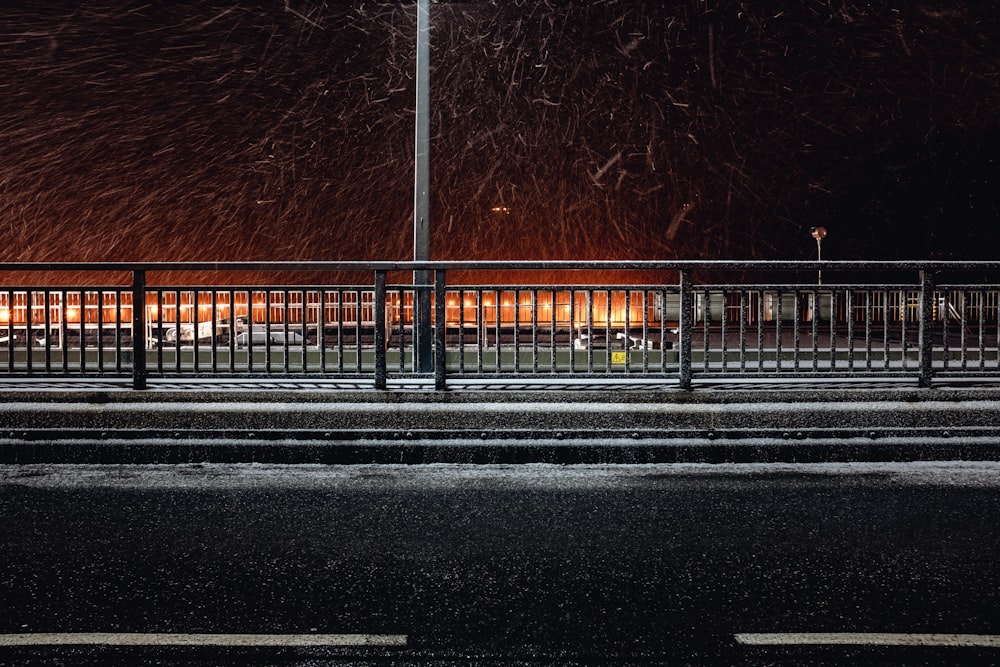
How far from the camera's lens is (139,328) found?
794cm

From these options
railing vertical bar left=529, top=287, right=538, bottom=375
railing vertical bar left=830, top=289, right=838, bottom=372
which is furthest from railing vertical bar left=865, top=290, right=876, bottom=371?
railing vertical bar left=529, top=287, right=538, bottom=375

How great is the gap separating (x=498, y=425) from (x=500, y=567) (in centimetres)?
312

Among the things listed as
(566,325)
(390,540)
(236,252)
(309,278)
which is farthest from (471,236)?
(390,540)

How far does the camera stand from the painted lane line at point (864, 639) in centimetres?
352

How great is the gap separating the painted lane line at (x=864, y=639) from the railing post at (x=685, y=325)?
446cm

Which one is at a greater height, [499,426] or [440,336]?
[440,336]

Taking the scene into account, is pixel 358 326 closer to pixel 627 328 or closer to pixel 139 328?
pixel 139 328

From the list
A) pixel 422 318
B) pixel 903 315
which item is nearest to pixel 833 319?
pixel 903 315

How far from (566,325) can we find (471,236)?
4660 centimetres

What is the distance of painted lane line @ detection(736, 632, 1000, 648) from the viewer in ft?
11.5

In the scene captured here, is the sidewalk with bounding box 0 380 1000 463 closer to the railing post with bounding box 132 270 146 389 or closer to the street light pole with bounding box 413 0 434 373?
the railing post with bounding box 132 270 146 389

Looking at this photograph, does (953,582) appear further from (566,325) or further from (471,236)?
(471,236)

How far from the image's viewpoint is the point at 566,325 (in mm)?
8875

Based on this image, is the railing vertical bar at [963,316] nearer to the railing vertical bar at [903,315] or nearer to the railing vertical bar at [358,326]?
the railing vertical bar at [903,315]
